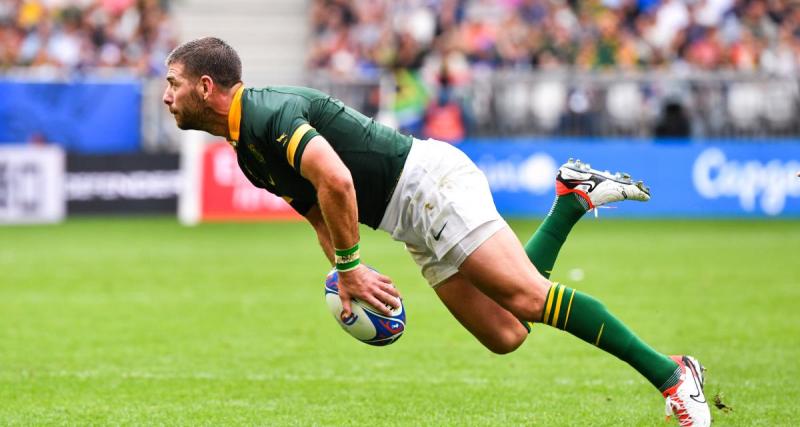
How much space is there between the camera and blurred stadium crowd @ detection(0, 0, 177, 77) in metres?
25.0

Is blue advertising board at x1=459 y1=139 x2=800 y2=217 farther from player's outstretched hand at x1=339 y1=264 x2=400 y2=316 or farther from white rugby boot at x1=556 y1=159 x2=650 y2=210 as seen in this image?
player's outstretched hand at x1=339 y1=264 x2=400 y2=316

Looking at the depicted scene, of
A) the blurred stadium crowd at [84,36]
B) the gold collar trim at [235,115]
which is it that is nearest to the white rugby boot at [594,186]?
the gold collar trim at [235,115]

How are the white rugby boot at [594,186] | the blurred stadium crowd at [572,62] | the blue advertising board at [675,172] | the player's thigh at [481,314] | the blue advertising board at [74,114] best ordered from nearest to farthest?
1. the player's thigh at [481,314]
2. the white rugby boot at [594,186]
3. the blue advertising board at [675,172]
4. the blurred stadium crowd at [572,62]
5. the blue advertising board at [74,114]

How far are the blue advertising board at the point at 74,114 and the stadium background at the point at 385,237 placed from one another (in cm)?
4

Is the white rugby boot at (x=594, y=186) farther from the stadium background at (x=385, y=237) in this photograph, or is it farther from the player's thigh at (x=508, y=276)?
the stadium background at (x=385, y=237)

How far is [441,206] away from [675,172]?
53.0 ft

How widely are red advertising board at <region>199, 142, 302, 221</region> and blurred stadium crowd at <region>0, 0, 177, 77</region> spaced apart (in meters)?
4.34

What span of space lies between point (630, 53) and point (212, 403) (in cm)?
1872

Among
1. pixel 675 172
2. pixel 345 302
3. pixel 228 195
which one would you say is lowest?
pixel 228 195

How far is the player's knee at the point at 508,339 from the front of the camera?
6666 millimetres

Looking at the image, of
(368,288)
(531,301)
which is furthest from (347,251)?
(531,301)

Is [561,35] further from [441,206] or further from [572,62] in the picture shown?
[441,206]

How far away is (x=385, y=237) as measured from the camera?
63.4 ft

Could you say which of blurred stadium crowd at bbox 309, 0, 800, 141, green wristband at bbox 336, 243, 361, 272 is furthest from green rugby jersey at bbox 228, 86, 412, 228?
blurred stadium crowd at bbox 309, 0, 800, 141
